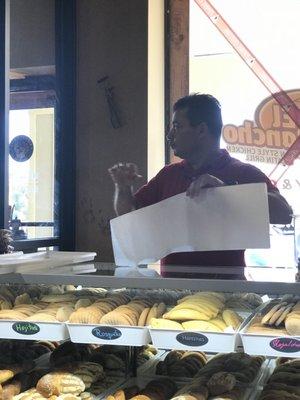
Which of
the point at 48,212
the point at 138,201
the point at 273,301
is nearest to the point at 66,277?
the point at 273,301

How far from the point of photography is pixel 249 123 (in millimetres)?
3299

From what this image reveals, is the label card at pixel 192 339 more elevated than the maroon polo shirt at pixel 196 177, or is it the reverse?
the maroon polo shirt at pixel 196 177

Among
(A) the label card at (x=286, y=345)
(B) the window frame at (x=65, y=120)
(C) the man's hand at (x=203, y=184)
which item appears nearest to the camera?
(A) the label card at (x=286, y=345)

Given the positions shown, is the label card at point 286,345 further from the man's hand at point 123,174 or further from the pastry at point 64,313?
the man's hand at point 123,174

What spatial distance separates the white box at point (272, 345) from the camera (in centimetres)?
121

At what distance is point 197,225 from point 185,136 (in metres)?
0.69

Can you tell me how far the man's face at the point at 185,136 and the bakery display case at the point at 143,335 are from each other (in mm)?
699

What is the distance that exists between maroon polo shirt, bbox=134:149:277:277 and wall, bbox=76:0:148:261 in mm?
792

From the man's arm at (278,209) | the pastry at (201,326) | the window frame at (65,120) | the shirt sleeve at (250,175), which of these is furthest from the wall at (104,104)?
the pastry at (201,326)

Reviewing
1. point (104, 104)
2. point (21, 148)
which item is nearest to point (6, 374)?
point (21, 148)

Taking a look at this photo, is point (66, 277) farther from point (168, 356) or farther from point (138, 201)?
point (138, 201)

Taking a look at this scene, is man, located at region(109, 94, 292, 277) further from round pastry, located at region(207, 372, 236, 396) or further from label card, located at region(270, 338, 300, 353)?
label card, located at region(270, 338, 300, 353)

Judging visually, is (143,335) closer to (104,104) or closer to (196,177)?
(196,177)

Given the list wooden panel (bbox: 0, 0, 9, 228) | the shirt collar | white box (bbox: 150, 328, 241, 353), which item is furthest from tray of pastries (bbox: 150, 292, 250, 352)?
wooden panel (bbox: 0, 0, 9, 228)
